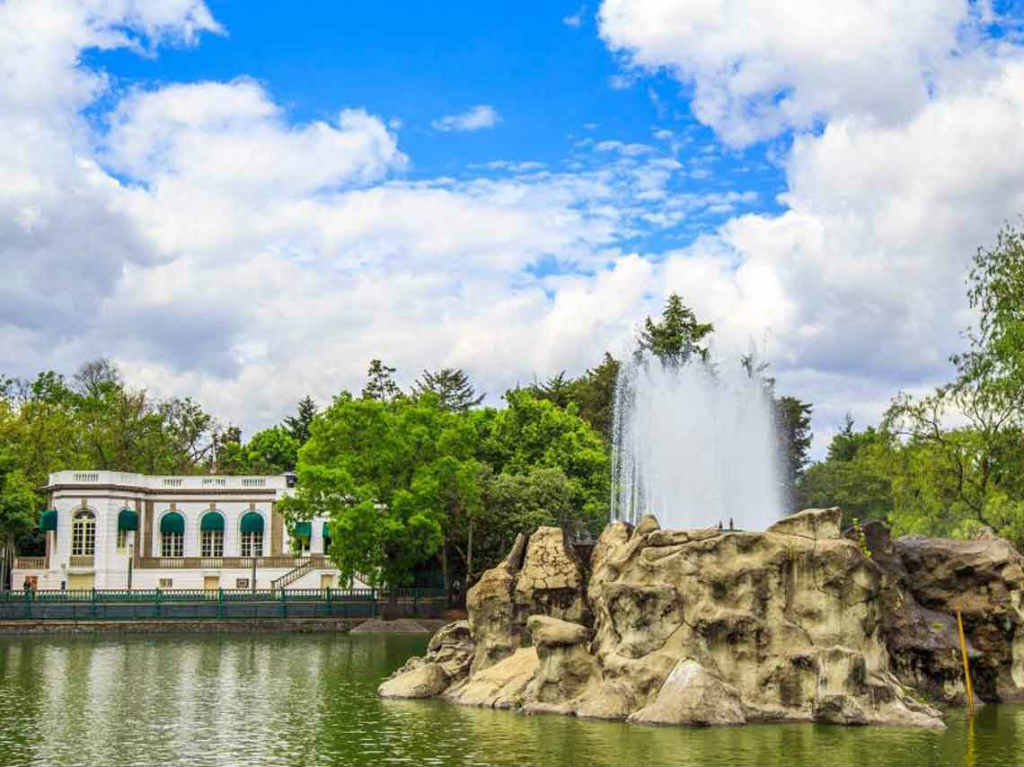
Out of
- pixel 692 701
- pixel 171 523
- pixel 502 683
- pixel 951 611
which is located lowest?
pixel 502 683

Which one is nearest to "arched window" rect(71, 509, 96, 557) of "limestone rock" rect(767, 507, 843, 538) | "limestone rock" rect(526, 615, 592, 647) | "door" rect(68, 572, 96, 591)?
"door" rect(68, 572, 96, 591)

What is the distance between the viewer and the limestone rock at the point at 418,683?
3403 cm

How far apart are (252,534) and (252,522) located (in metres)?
0.95

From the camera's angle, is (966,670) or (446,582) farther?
(446,582)

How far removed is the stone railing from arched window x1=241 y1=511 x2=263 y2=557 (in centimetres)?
232

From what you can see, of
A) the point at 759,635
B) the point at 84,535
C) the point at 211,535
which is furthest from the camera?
the point at 211,535

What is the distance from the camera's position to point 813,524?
30516 millimetres

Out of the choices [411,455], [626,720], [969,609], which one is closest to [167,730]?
[626,720]

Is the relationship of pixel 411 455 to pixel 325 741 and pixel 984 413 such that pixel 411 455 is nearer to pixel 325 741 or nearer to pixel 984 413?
pixel 984 413

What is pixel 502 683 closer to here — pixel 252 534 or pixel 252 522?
pixel 252 522

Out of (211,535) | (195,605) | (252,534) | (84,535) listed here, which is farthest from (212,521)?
(195,605)

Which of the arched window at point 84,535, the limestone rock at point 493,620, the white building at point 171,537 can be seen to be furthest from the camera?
the arched window at point 84,535

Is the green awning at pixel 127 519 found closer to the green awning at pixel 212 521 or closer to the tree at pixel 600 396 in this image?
the green awning at pixel 212 521

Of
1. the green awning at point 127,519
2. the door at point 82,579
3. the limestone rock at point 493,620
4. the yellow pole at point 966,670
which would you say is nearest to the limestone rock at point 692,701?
the yellow pole at point 966,670
